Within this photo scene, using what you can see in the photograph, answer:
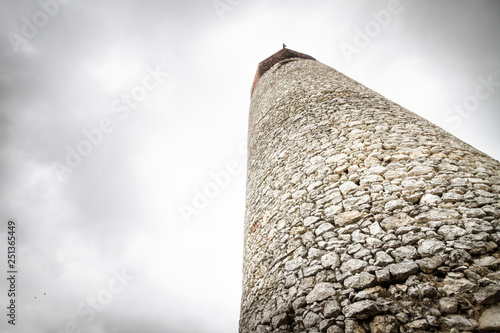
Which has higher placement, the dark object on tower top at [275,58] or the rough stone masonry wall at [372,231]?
the dark object on tower top at [275,58]

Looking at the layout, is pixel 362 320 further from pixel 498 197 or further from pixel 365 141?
pixel 365 141

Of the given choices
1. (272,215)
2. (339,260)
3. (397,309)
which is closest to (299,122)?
(272,215)

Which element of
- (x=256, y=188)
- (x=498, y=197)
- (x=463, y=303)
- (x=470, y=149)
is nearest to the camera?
(x=463, y=303)

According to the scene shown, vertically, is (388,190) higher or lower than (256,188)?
lower

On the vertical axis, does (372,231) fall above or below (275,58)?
below

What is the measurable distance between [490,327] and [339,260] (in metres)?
1.08

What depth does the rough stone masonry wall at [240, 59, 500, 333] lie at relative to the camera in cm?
190

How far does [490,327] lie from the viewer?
162 cm

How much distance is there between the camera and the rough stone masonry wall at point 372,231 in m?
1.90

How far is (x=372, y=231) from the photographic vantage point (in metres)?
2.43

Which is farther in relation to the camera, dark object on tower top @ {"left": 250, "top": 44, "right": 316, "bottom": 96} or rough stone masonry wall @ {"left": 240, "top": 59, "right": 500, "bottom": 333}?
dark object on tower top @ {"left": 250, "top": 44, "right": 316, "bottom": 96}

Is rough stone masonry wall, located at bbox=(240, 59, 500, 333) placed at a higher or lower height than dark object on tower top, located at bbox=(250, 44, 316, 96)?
lower

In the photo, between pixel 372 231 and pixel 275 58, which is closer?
pixel 372 231

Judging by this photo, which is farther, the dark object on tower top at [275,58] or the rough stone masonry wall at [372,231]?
the dark object on tower top at [275,58]
